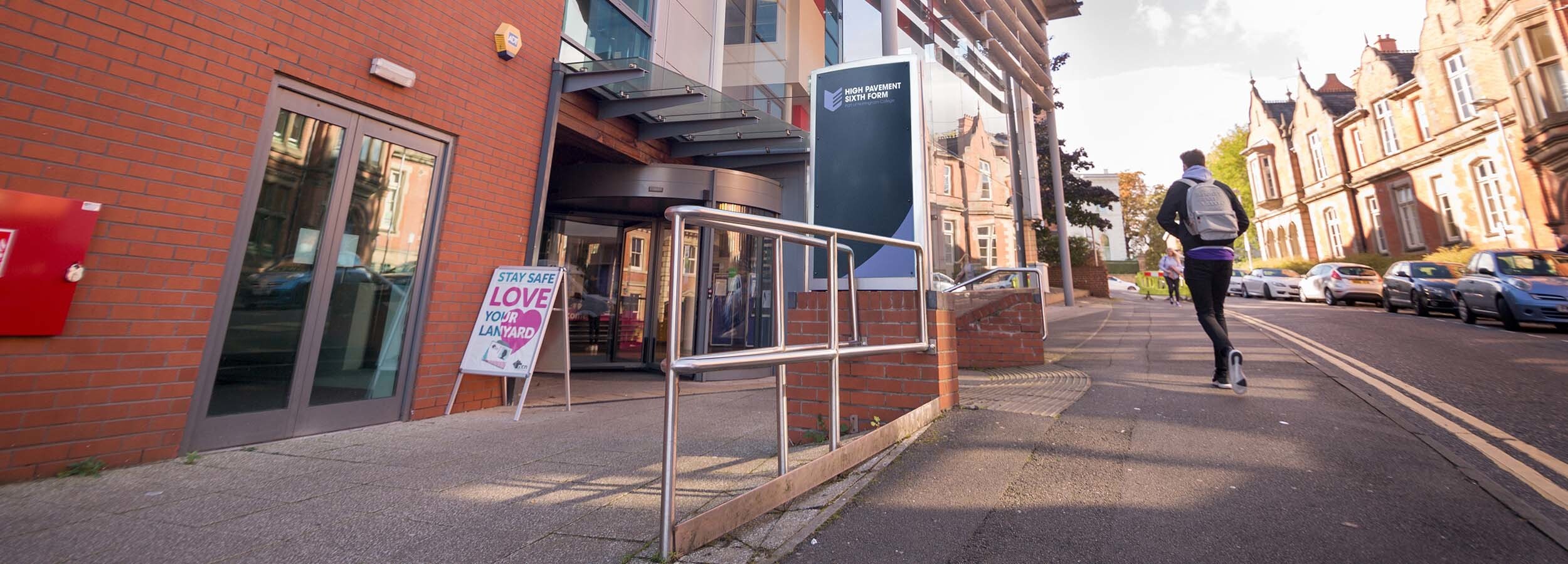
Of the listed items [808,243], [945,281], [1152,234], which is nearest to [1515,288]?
[945,281]

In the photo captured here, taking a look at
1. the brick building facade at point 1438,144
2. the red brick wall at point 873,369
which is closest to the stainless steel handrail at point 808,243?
the red brick wall at point 873,369

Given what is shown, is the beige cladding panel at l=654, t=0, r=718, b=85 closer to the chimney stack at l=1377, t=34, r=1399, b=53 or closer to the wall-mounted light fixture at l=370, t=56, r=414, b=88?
the wall-mounted light fixture at l=370, t=56, r=414, b=88

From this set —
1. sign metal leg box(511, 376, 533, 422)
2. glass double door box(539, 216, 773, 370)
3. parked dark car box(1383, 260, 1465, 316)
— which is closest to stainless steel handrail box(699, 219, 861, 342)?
sign metal leg box(511, 376, 533, 422)

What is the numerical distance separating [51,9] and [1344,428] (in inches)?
287

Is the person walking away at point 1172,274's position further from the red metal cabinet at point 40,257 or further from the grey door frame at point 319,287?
the red metal cabinet at point 40,257

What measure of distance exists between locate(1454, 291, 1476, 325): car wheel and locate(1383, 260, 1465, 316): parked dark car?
2.57 feet

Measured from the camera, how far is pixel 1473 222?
1897cm

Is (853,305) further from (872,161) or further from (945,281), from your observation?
(945,281)

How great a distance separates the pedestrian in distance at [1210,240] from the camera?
4.12m

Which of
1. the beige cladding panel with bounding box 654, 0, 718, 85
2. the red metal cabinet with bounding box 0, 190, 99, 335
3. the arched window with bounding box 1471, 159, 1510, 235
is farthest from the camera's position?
the arched window with bounding box 1471, 159, 1510, 235

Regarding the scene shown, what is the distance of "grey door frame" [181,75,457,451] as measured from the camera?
331 centimetres

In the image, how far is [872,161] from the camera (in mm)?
3574

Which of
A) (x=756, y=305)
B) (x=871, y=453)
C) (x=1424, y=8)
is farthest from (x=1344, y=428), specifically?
(x=1424, y=8)

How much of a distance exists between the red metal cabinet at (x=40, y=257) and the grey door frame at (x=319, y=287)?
0.58 meters
